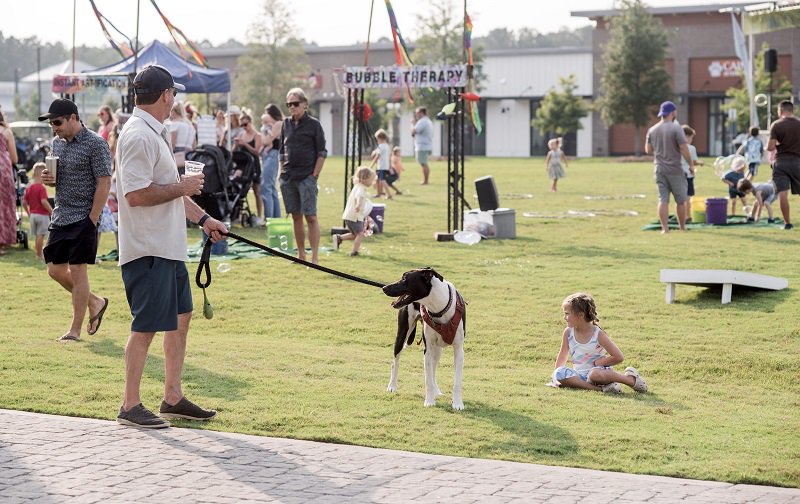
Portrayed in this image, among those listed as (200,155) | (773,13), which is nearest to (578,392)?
(200,155)

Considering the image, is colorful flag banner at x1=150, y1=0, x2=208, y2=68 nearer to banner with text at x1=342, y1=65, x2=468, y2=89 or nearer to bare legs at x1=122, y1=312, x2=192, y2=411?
banner with text at x1=342, y1=65, x2=468, y2=89

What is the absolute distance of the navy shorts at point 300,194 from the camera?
15.1 meters

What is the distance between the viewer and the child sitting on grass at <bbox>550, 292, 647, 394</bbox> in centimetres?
889

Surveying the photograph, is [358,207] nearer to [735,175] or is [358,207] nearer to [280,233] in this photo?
[280,233]

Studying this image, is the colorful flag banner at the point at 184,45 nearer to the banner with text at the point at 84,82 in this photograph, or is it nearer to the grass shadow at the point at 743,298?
the banner with text at the point at 84,82

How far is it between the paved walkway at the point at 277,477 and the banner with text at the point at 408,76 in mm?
11641

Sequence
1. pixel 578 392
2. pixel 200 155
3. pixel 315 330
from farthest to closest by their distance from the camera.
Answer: pixel 200 155
pixel 315 330
pixel 578 392

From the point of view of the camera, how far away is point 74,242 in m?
Answer: 9.90

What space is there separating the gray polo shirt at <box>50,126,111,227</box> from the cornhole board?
557 cm

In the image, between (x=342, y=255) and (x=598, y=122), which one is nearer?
(x=342, y=255)

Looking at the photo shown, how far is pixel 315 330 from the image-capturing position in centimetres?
1147

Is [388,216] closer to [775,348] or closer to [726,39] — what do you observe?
[775,348]

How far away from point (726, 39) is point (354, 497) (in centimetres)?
7090

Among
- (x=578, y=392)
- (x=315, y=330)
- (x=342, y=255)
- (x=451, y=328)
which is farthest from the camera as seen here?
(x=342, y=255)
